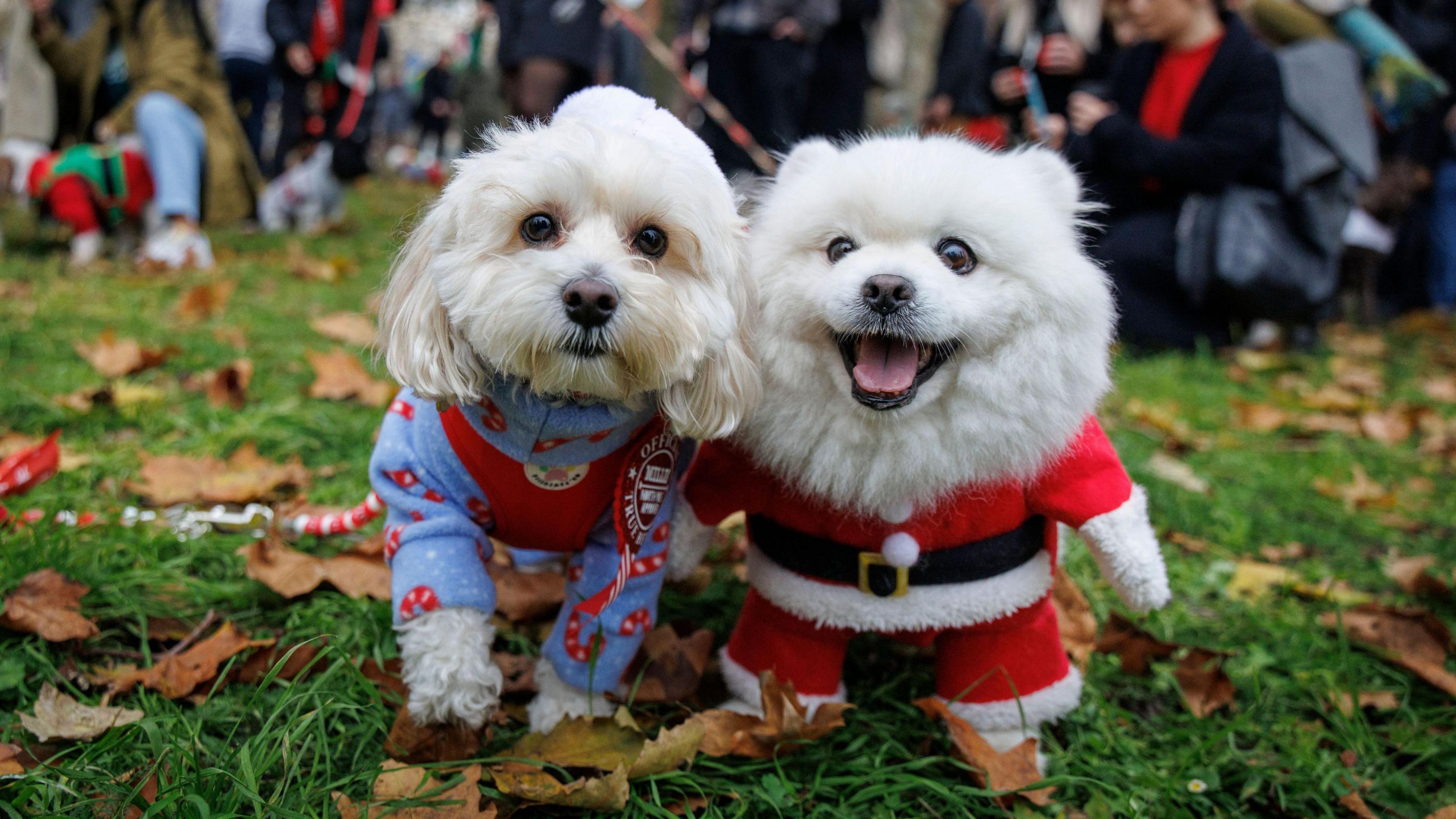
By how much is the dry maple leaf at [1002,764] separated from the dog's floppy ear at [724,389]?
2.26ft

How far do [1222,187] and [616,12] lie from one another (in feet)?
10.8

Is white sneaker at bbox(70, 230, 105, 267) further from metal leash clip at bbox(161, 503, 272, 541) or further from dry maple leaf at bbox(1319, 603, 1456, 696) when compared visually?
dry maple leaf at bbox(1319, 603, 1456, 696)

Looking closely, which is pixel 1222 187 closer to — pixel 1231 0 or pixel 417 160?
pixel 1231 0

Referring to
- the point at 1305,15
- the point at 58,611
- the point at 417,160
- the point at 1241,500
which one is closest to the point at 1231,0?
the point at 1305,15

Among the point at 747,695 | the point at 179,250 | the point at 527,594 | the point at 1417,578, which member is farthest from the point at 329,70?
the point at 1417,578

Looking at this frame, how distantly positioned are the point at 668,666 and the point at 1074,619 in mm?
967

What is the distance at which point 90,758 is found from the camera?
1.35 m

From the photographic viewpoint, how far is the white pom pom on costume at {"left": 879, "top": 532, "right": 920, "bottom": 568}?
1.55m

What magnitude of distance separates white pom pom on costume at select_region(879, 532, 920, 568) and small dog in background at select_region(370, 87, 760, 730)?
13.8 inches

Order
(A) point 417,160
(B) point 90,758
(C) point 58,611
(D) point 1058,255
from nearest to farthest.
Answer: (B) point 90,758 < (D) point 1058,255 < (C) point 58,611 < (A) point 417,160

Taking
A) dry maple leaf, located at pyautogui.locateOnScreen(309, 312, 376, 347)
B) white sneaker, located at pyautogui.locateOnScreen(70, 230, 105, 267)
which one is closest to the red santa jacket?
dry maple leaf, located at pyautogui.locateOnScreen(309, 312, 376, 347)

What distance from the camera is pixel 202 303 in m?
4.25

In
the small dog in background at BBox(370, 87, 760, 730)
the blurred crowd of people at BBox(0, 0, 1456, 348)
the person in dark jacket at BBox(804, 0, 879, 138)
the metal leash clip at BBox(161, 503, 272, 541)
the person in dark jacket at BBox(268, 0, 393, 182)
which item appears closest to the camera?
the small dog in background at BBox(370, 87, 760, 730)

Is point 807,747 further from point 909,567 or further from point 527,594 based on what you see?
point 527,594
